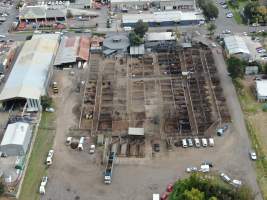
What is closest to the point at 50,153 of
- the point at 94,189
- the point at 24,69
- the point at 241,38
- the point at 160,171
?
the point at 94,189

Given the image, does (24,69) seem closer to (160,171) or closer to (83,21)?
(83,21)

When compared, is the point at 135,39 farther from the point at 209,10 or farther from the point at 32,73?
the point at 32,73

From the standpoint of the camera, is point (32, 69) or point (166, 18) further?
point (166, 18)

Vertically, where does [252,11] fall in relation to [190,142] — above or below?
above

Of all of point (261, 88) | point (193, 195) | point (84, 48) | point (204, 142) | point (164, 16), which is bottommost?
point (193, 195)

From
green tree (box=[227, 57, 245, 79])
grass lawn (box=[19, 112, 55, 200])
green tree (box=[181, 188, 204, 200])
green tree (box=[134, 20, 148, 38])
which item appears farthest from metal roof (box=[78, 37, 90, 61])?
green tree (box=[181, 188, 204, 200])

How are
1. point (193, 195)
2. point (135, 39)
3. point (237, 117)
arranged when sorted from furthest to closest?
point (135, 39) < point (237, 117) < point (193, 195)

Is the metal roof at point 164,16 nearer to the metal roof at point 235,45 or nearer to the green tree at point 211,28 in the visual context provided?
the green tree at point 211,28

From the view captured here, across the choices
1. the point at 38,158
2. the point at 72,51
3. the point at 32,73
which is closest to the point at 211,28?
the point at 72,51

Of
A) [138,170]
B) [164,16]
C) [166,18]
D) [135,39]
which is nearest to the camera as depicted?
[138,170]

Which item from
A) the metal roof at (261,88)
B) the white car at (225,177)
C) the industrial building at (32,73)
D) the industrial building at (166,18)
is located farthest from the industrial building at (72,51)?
the white car at (225,177)
